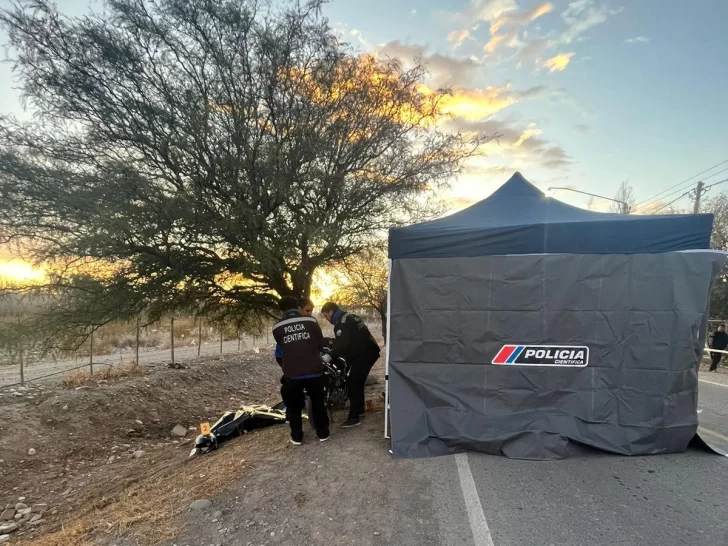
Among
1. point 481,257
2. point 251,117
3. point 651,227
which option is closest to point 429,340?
point 481,257

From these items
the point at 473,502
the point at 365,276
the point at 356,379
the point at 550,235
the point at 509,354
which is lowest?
the point at 473,502

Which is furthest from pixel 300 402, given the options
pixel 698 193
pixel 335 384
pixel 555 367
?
pixel 698 193

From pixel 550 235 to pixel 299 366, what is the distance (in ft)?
11.1

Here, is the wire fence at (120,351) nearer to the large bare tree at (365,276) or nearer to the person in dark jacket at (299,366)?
the large bare tree at (365,276)

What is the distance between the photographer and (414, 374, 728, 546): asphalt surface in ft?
10.7

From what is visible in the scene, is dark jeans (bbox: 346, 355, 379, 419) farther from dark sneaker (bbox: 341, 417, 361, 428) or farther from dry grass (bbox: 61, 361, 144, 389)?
dry grass (bbox: 61, 361, 144, 389)

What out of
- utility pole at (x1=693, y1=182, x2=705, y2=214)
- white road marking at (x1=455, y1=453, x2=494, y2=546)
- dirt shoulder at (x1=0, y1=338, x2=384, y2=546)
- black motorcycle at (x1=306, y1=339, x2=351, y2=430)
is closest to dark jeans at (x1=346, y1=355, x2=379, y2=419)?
black motorcycle at (x1=306, y1=339, x2=351, y2=430)

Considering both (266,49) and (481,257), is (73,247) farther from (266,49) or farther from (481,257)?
(481,257)

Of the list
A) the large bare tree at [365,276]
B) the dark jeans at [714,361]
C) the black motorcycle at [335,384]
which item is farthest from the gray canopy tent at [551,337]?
the dark jeans at [714,361]

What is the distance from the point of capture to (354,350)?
623 centimetres

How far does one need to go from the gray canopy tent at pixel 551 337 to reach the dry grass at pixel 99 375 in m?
9.49

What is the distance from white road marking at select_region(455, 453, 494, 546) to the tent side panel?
0.46m

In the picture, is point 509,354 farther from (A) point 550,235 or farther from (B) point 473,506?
(B) point 473,506

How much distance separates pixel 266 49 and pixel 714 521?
28.6ft
